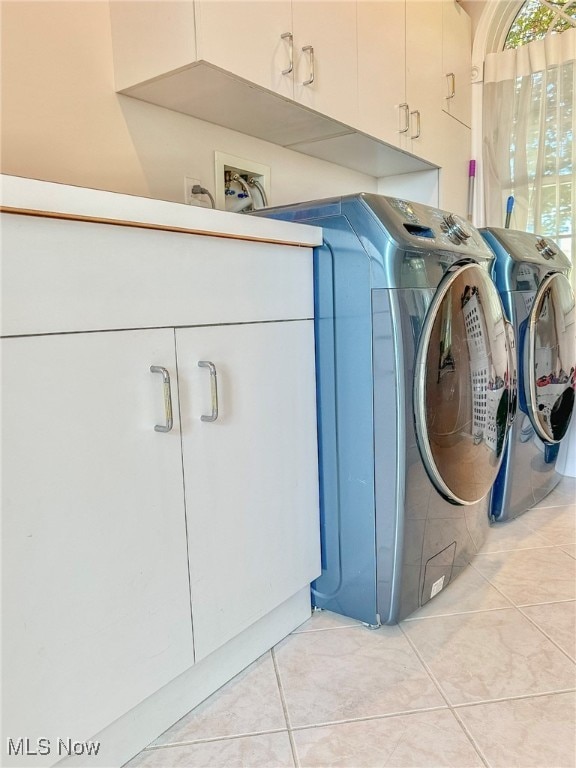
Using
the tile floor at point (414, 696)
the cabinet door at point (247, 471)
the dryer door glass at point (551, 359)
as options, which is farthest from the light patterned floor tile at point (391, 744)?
the dryer door glass at point (551, 359)

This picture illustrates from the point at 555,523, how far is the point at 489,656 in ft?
2.97

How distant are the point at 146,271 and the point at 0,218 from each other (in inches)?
9.8

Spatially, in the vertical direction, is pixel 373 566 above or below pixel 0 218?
below

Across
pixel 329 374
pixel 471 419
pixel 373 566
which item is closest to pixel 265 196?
pixel 329 374

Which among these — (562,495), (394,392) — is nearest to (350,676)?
(394,392)

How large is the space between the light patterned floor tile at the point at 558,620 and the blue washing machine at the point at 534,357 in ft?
1.74

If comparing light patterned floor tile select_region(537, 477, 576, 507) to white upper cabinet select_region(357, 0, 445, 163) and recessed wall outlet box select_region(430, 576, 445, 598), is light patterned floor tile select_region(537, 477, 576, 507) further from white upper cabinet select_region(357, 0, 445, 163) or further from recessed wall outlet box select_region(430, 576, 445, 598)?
white upper cabinet select_region(357, 0, 445, 163)

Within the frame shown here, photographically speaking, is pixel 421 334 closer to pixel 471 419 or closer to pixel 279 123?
pixel 471 419

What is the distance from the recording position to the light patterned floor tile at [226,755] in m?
0.97

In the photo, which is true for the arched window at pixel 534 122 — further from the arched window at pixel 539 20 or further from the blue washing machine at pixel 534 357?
the blue washing machine at pixel 534 357

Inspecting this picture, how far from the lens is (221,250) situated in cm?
107

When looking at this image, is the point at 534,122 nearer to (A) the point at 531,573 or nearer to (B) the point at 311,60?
(B) the point at 311,60

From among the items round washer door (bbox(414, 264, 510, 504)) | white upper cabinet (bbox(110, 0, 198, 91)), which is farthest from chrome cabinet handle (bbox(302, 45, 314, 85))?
round washer door (bbox(414, 264, 510, 504))

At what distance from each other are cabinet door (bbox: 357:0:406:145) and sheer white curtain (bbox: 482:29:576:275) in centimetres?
83
